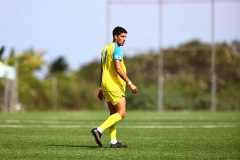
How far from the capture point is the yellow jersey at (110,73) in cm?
1081

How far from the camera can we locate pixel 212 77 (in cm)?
3684

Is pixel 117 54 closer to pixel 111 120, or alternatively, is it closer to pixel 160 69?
pixel 111 120

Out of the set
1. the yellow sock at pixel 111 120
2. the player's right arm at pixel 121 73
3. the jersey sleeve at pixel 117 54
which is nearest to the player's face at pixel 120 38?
the jersey sleeve at pixel 117 54

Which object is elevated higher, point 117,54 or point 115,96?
point 117,54

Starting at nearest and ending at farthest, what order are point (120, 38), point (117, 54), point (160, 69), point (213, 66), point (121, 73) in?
1. point (121, 73)
2. point (117, 54)
3. point (120, 38)
4. point (213, 66)
5. point (160, 69)

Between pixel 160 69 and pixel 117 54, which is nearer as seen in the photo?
pixel 117 54

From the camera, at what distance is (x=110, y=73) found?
10914 millimetres

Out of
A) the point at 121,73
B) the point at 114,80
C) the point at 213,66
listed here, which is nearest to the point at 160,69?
the point at 213,66

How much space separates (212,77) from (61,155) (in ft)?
92.3

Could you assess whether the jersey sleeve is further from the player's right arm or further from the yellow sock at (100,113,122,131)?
the yellow sock at (100,113,122,131)

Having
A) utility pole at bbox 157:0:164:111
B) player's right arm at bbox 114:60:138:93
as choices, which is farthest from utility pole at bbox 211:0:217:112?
player's right arm at bbox 114:60:138:93

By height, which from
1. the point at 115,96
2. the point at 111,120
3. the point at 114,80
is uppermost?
the point at 114,80

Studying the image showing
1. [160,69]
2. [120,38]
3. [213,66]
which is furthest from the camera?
[160,69]

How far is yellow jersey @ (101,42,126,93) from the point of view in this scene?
35.5 ft
